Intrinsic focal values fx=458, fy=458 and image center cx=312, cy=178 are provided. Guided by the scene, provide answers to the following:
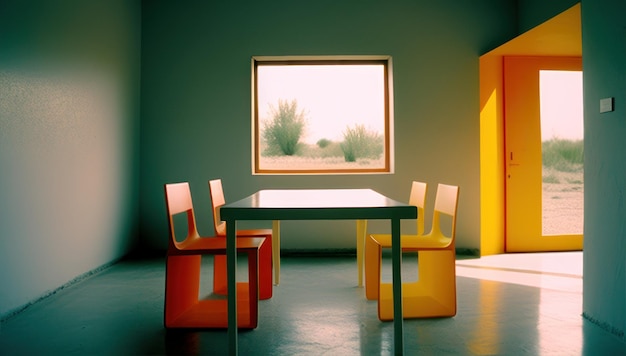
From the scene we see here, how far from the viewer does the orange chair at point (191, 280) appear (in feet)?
8.84

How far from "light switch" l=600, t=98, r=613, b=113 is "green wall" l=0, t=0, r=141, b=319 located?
3.68 m

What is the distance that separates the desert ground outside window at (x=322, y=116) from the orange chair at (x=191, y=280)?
2.37 m

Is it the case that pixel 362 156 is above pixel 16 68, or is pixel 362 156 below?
below

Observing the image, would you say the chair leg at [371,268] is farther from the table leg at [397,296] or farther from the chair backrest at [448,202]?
the table leg at [397,296]

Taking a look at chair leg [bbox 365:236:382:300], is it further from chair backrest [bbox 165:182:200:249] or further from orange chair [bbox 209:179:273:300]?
chair backrest [bbox 165:182:200:249]

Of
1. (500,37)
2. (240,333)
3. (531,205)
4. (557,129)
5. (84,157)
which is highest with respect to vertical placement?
(500,37)

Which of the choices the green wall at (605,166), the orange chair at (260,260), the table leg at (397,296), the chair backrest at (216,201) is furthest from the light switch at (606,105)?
the chair backrest at (216,201)

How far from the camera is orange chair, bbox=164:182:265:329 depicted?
2.69m

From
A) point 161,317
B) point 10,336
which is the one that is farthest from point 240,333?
point 10,336

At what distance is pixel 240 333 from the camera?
2.63 metres

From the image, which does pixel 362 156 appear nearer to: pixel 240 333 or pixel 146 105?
pixel 146 105

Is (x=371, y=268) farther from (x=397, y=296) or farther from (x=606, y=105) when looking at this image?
(x=606, y=105)

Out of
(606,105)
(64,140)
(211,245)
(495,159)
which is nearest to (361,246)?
(211,245)

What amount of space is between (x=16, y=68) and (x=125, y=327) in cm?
182
